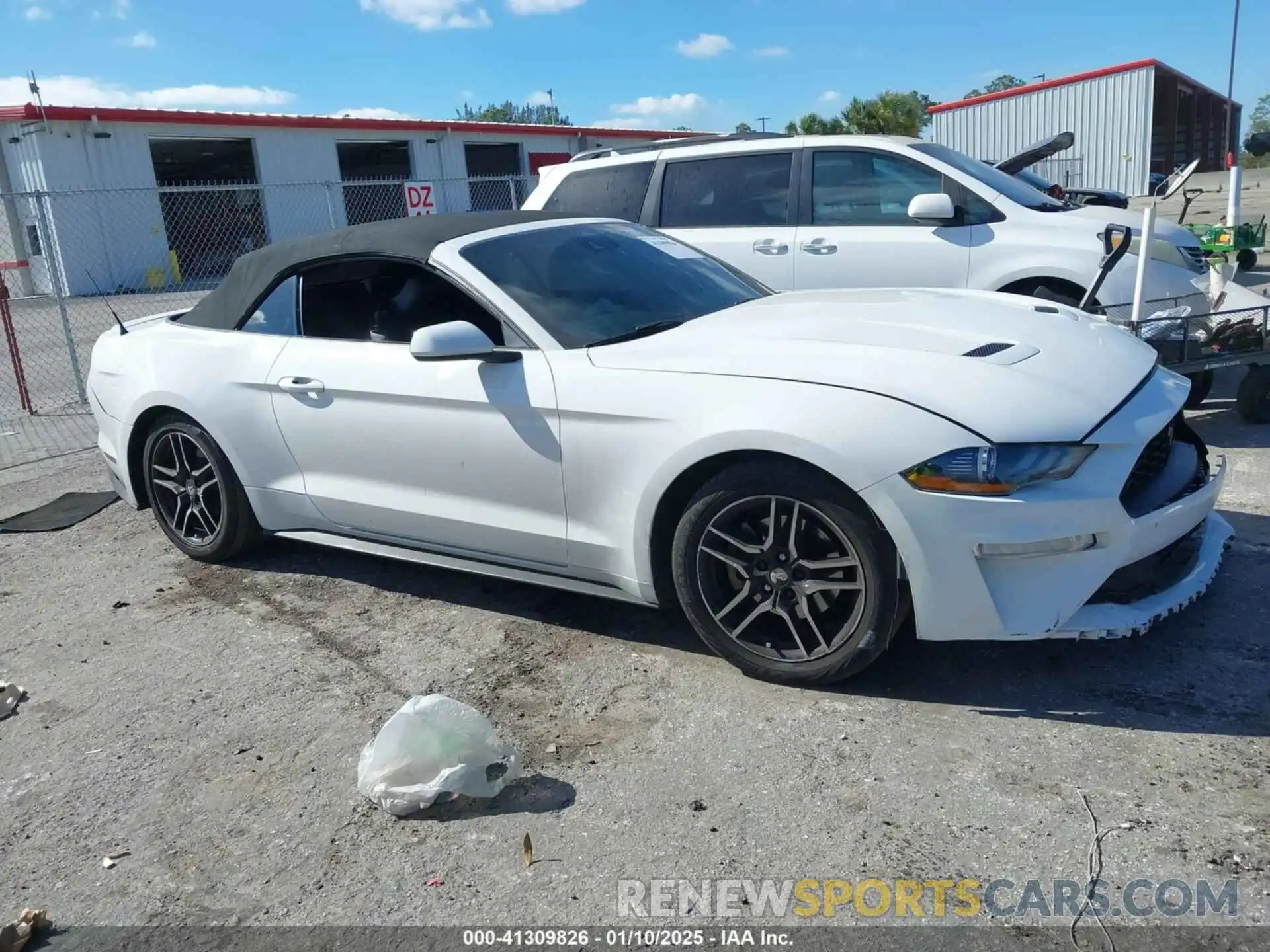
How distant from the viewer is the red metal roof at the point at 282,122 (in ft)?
78.2

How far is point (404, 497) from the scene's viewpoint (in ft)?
14.0

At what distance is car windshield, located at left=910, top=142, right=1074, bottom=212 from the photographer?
681 centimetres

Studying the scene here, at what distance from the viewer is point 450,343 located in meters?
3.81

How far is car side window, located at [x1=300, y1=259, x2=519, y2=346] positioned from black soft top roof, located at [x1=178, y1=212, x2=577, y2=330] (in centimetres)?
7

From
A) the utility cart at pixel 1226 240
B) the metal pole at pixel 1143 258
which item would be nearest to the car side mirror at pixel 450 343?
the metal pole at pixel 1143 258

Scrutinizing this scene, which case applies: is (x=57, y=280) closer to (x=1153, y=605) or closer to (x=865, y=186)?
(x=865, y=186)

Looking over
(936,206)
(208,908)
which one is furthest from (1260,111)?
(208,908)

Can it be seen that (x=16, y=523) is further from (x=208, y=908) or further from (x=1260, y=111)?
(x=1260, y=111)

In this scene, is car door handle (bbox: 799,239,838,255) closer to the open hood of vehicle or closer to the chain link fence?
the open hood of vehicle

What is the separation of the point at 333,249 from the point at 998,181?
4.44m

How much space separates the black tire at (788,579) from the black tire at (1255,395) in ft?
13.8

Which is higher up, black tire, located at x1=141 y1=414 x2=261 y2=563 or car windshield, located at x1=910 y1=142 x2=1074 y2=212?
car windshield, located at x1=910 y1=142 x2=1074 y2=212

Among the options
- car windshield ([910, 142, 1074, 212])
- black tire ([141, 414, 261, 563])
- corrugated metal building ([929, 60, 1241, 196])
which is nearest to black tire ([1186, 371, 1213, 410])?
car windshield ([910, 142, 1074, 212])

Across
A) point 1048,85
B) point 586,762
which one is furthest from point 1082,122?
point 586,762
